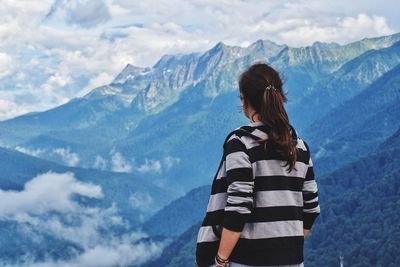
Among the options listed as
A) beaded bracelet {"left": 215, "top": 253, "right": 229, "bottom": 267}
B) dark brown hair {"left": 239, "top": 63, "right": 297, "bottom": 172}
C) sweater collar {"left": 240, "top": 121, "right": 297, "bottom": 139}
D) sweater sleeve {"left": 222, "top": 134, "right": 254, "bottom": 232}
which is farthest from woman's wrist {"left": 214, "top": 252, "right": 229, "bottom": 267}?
sweater collar {"left": 240, "top": 121, "right": 297, "bottom": 139}

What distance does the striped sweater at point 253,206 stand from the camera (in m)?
6.95

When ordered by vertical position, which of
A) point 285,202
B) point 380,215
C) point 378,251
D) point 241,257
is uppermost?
point 380,215

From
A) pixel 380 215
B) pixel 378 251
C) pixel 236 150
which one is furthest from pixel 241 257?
pixel 380 215

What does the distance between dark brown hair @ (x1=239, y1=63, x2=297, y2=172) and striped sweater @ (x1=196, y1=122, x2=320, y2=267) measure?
78 millimetres

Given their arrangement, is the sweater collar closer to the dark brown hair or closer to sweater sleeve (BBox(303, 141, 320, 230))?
the dark brown hair

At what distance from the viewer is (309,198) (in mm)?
7828

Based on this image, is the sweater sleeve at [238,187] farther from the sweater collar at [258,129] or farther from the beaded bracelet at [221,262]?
the beaded bracelet at [221,262]

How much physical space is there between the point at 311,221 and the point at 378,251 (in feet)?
525

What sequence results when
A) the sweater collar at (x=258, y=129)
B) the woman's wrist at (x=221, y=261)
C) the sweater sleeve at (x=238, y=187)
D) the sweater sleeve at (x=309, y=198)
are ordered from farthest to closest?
1. the sweater sleeve at (x=309, y=198)
2. the sweater collar at (x=258, y=129)
3. the woman's wrist at (x=221, y=261)
4. the sweater sleeve at (x=238, y=187)

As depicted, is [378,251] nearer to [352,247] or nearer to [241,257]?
[352,247]

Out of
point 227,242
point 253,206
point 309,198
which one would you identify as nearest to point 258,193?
point 253,206

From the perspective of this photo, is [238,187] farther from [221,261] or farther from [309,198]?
[309,198]

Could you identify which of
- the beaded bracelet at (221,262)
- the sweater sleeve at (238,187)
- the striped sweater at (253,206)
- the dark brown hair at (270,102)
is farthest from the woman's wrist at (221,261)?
the dark brown hair at (270,102)

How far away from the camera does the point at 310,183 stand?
779cm
